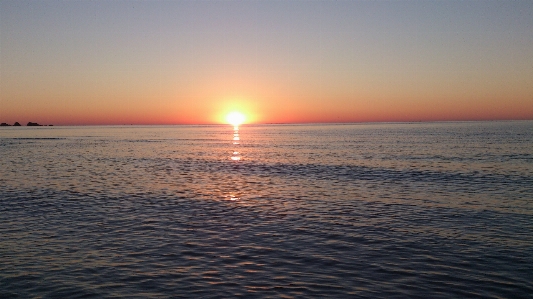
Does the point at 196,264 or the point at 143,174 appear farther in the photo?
the point at 143,174

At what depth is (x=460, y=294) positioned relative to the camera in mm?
11141

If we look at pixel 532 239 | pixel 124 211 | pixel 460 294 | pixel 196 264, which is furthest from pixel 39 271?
pixel 532 239

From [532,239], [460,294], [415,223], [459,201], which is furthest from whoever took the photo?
[459,201]

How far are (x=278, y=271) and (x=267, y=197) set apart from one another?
1319cm

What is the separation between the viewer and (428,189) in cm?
2839

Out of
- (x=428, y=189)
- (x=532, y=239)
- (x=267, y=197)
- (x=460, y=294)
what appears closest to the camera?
(x=460, y=294)

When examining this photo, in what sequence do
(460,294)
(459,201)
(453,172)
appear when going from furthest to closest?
(453,172)
(459,201)
(460,294)

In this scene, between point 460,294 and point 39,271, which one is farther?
point 39,271

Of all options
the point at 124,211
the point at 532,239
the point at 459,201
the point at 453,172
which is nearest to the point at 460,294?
the point at 532,239

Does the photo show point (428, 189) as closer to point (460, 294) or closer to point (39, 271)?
point (460, 294)

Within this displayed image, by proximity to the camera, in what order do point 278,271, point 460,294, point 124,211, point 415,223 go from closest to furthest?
point 460,294, point 278,271, point 415,223, point 124,211

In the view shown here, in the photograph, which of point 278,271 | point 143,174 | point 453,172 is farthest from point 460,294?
point 143,174

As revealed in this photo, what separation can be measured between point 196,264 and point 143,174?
1052 inches

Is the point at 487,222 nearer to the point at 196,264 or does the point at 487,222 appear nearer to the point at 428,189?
the point at 428,189
